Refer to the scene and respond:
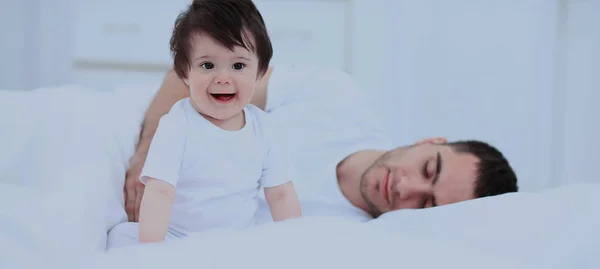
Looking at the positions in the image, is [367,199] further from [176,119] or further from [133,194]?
[176,119]

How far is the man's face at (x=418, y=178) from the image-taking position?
137 cm

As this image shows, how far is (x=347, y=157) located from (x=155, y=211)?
0.91 meters

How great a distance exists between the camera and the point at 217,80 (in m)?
0.78

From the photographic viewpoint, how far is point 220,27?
0.77m

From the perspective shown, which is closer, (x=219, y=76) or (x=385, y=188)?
(x=219, y=76)

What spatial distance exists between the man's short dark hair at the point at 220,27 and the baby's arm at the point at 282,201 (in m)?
0.21

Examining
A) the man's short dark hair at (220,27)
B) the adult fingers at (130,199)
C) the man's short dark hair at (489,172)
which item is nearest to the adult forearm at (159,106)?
the adult fingers at (130,199)

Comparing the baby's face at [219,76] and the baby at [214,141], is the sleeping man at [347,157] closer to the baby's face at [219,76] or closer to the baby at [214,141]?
the baby at [214,141]

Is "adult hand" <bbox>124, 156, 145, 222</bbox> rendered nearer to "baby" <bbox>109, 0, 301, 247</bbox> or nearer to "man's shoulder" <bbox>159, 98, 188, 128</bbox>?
"baby" <bbox>109, 0, 301, 247</bbox>

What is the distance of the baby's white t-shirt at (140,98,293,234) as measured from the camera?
0.81 m

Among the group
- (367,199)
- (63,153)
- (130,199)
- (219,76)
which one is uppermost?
(219,76)

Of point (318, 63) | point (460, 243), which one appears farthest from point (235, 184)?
point (318, 63)

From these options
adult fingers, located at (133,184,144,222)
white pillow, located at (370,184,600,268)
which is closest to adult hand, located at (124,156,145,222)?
adult fingers, located at (133,184,144,222)

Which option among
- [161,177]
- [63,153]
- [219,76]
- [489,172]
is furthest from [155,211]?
[489,172]
